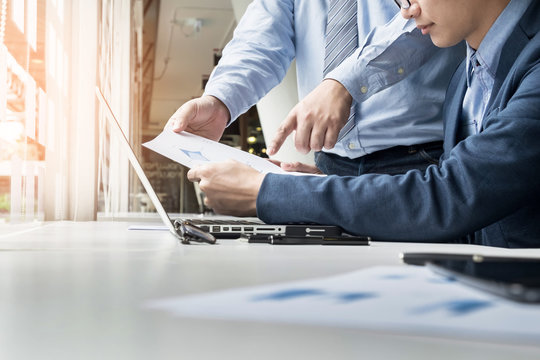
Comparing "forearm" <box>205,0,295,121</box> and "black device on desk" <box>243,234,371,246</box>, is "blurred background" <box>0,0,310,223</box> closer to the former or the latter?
"forearm" <box>205,0,295,121</box>

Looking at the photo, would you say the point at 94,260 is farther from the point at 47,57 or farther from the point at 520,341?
the point at 47,57

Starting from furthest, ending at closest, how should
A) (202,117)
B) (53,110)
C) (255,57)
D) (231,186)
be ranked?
(53,110)
(255,57)
(202,117)
(231,186)

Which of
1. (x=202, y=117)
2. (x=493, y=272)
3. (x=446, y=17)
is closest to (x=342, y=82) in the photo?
(x=446, y=17)

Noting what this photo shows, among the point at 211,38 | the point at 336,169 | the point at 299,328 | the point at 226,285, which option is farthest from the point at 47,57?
the point at 211,38

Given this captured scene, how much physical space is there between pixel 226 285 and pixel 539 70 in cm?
78

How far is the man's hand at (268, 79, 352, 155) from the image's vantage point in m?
A: 1.18

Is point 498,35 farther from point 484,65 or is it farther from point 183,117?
point 183,117

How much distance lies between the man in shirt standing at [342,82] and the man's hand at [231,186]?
267 mm

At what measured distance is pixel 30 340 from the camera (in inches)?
7.9

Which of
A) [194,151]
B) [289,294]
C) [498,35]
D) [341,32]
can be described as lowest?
[289,294]

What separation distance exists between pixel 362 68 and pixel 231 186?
0.48 m

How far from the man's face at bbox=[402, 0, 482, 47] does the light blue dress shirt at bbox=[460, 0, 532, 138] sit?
2.4 inches

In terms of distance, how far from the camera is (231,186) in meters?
0.95

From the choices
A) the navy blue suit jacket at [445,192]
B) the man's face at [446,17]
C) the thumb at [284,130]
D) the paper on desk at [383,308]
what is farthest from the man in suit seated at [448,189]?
the paper on desk at [383,308]
